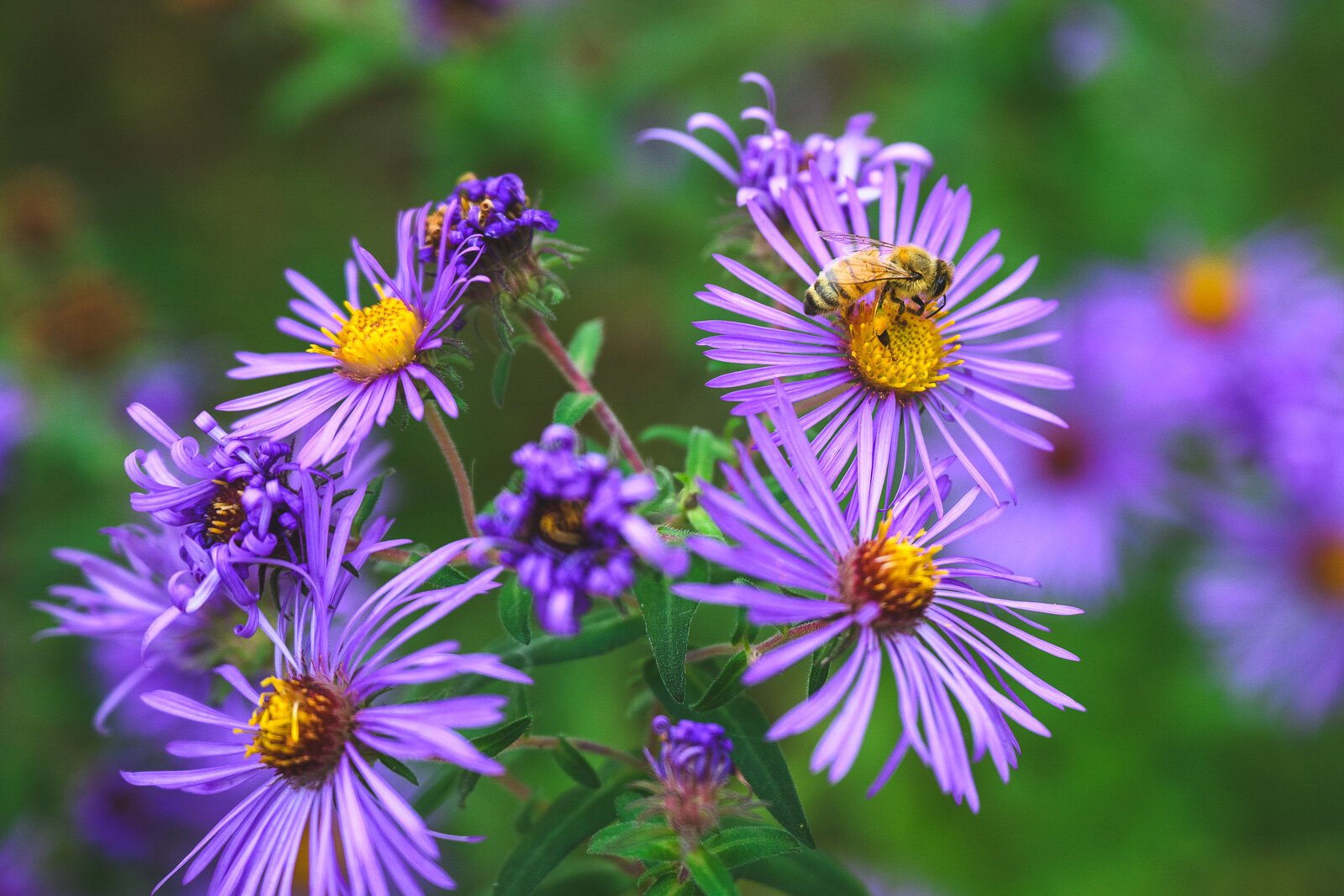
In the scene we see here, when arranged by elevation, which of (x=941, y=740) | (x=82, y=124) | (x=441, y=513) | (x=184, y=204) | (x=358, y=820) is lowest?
(x=358, y=820)

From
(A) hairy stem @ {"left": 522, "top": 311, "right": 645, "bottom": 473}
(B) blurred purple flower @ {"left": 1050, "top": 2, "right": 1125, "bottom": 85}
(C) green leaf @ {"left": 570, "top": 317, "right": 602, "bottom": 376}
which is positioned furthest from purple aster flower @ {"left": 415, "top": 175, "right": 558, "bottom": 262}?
(B) blurred purple flower @ {"left": 1050, "top": 2, "right": 1125, "bottom": 85}

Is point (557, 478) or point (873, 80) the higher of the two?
point (873, 80)

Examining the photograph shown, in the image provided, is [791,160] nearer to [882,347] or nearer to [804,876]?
[882,347]

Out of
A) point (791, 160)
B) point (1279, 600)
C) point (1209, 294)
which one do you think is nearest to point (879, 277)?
point (791, 160)

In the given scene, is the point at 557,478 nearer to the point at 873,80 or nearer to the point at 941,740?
the point at 941,740

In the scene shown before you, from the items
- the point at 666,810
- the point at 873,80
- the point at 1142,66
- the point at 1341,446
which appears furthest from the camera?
the point at 873,80

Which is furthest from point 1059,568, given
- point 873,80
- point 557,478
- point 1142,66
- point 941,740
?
point 557,478

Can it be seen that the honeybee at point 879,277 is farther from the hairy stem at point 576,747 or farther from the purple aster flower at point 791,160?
the hairy stem at point 576,747

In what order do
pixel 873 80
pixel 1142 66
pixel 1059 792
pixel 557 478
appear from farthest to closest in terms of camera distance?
pixel 873 80 → pixel 1142 66 → pixel 1059 792 → pixel 557 478
